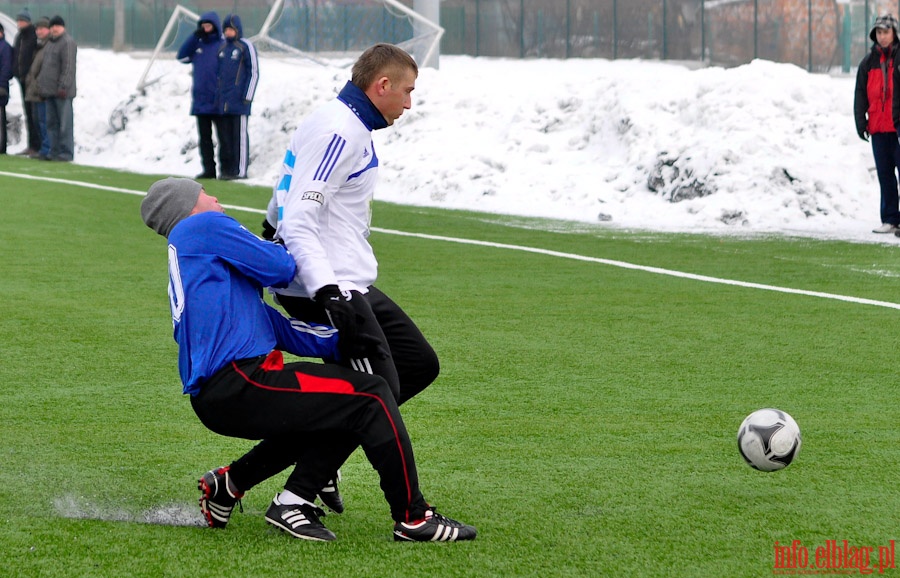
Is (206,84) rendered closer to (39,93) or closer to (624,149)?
(39,93)

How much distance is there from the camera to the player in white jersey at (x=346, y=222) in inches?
187

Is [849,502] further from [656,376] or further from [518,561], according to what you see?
[656,376]

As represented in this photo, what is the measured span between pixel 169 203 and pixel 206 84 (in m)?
15.4

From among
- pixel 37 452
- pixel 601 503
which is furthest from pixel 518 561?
pixel 37 452

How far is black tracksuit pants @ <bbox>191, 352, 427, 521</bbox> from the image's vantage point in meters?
4.60

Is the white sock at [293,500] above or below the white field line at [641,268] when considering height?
above

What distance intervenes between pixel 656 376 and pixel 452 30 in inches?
1299

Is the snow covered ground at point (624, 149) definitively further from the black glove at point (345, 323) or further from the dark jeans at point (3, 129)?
the black glove at point (345, 323)

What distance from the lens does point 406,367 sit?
523 centimetres

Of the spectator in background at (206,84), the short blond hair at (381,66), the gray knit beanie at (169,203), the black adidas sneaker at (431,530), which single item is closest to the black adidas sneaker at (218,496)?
the black adidas sneaker at (431,530)

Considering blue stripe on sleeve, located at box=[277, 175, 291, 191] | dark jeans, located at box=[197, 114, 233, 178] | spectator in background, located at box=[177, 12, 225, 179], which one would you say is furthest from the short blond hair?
dark jeans, located at box=[197, 114, 233, 178]

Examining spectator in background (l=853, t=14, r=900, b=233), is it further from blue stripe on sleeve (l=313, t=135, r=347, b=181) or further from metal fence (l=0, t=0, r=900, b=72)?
metal fence (l=0, t=0, r=900, b=72)

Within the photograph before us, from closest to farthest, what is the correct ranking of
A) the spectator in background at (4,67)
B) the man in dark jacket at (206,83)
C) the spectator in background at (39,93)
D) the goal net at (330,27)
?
the man in dark jacket at (206,83)
the spectator in background at (39,93)
the spectator in background at (4,67)
the goal net at (330,27)

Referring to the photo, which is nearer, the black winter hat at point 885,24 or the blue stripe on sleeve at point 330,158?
the blue stripe on sleeve at point 330,158
